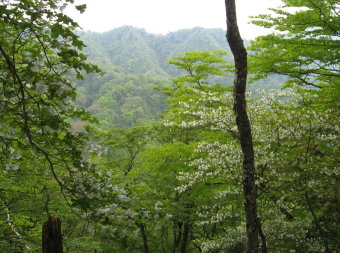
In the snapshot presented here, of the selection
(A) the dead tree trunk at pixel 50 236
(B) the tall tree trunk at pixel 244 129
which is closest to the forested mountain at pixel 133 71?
(B) the tall tree trunk at pixel 244 129

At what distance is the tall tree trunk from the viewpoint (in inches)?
176

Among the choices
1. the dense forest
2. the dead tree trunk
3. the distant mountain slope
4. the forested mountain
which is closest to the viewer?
the dense forest

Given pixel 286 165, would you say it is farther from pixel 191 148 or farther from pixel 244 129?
pixel 244 129

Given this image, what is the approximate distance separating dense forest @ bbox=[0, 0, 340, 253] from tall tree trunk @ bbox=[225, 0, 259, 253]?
0.02 m

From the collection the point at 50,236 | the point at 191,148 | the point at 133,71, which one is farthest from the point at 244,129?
the point at 133,71

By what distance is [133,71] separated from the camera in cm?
8344

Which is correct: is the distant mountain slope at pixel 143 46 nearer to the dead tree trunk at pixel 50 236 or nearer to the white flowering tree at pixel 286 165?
the white flowering tree at pixel 286 165

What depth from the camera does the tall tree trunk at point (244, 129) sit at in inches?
176

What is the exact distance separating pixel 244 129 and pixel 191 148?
4709 millimetres

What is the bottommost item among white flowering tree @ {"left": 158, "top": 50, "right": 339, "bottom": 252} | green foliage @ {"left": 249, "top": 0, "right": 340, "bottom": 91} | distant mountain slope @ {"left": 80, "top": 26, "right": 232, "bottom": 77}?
white flowering tree @ {"left": 158, "top": 50, "right": 339, "bottom": 252}

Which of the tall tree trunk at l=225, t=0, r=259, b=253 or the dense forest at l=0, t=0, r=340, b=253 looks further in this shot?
the tall tree trunk at l=225, t=0, r=259, b=253

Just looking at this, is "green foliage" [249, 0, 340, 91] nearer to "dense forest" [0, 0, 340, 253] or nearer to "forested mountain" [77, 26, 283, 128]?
"dense forest" [0, 0, 340, 253]

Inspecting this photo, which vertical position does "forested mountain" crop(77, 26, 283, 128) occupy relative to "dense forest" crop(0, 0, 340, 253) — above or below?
above

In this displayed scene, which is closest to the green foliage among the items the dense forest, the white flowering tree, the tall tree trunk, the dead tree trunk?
the dense forest
